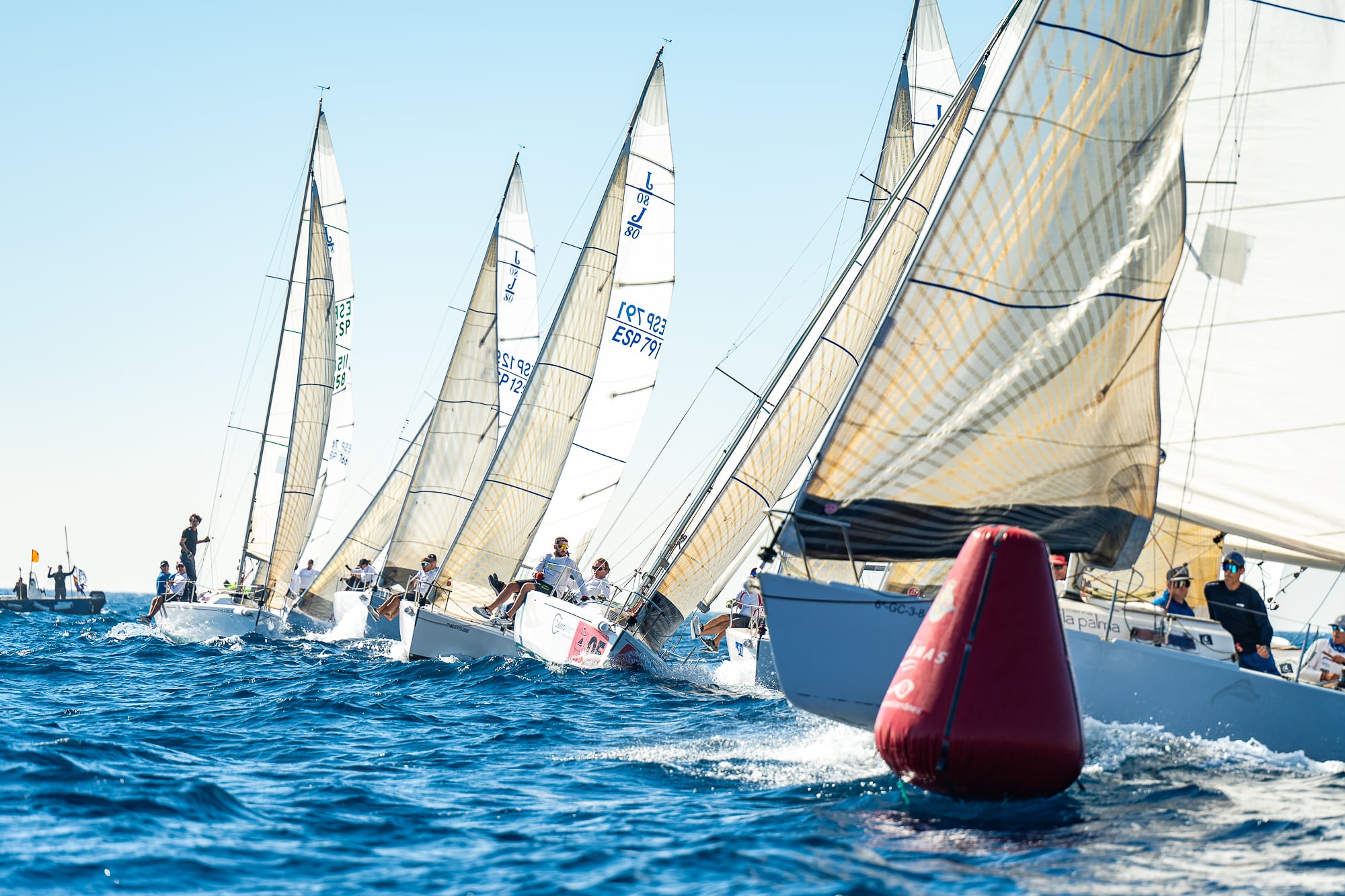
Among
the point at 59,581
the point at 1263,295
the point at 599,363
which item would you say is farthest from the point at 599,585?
Result: the point at 59,581

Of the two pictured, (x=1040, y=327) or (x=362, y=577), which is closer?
(x=1040, y=327)

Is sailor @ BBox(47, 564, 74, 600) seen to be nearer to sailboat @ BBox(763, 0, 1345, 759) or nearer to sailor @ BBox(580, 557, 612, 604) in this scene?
sailor @ BBox(580, 557, 612, 604)

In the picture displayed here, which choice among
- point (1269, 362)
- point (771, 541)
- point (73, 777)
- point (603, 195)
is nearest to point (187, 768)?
point (73, 777)

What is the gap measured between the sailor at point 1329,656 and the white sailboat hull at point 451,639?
36.2 ft

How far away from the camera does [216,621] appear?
77.2 feet

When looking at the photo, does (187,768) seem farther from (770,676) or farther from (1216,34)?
(1216,34)

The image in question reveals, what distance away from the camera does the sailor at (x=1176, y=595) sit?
10.5 metres

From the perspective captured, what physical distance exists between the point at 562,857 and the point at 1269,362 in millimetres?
9293

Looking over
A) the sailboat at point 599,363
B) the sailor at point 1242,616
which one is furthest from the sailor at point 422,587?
the sailor at point 1242,616

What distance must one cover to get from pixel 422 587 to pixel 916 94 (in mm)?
13125

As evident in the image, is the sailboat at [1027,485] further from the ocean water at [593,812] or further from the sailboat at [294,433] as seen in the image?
the sailboat at [294,433]

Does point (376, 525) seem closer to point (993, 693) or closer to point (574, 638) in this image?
point (574, 638)

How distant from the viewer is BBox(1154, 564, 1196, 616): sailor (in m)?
10.5

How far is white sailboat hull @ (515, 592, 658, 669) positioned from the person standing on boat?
10.5 m
